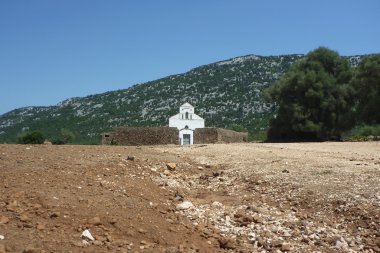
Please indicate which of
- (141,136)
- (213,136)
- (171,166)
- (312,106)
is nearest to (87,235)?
(171,166)

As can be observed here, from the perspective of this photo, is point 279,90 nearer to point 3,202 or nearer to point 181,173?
point 181,173

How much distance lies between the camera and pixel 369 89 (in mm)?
30734

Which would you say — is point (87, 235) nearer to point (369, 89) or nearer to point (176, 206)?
point (176, 206)

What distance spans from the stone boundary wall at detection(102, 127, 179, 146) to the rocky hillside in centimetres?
3399

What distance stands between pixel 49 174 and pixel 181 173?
10.3 ft

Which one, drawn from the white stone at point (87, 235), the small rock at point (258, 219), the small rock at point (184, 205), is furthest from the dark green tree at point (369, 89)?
the white stone at point (87, 235)

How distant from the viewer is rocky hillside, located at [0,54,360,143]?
76125 mm

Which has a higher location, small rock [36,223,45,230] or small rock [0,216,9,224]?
small rock [0,216,9,224]

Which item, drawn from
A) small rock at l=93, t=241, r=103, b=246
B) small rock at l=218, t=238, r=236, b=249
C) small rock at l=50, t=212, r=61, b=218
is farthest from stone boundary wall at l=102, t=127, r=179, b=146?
small rock at l=93, t=241, r=103, b=246

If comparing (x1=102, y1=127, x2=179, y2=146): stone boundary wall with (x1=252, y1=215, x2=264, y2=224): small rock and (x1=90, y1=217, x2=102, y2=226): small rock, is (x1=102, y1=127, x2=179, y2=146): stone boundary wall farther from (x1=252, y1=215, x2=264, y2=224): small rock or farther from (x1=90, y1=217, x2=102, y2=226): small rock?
(x1=90, y1=217, x2=102, y2=226): small rock

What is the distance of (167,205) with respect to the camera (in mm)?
7066

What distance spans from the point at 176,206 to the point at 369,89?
26712mm

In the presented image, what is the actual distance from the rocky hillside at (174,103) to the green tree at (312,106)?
30.1 meters

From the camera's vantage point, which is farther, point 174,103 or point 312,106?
point 174,103
